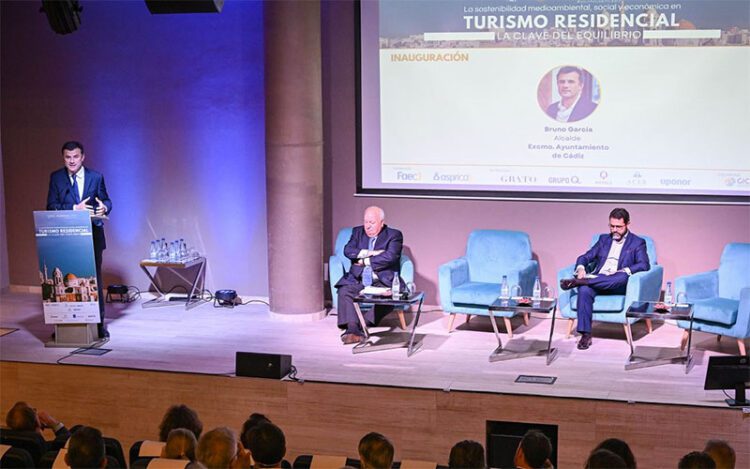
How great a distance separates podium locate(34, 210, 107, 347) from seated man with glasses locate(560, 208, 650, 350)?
11.5ft

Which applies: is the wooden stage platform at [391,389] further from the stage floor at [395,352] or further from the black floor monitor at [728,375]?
the black floor monitor at [728,375]

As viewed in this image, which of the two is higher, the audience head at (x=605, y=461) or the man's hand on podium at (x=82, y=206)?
the man's hand on podium at (x=82, y=206)

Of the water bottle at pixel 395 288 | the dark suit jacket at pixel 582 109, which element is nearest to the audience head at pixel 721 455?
the water bottle at pixel 395 288

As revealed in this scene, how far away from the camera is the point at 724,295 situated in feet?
25.5

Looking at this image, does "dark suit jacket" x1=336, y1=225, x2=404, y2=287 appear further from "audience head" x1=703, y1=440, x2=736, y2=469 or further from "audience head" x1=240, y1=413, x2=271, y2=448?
"audience head" x1=703, y1=440, x2=736, y2=469

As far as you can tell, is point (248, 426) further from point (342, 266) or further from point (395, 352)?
point (342, 266)

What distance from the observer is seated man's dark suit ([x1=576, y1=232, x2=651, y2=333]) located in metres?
7.58

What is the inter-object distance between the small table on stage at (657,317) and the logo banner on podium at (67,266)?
3864 mm

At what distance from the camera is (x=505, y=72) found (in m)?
8.54

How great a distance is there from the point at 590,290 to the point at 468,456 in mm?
3849

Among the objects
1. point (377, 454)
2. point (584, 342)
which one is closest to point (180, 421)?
point (377, 454)

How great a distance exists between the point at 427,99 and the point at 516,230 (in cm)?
133

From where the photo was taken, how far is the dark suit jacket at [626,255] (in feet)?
25.1

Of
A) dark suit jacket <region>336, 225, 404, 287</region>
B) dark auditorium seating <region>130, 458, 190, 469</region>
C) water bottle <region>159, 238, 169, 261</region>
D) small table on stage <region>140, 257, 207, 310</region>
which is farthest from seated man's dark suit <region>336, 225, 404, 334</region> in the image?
dark auditorium seating <region>130, 458, 190, 469</region>
